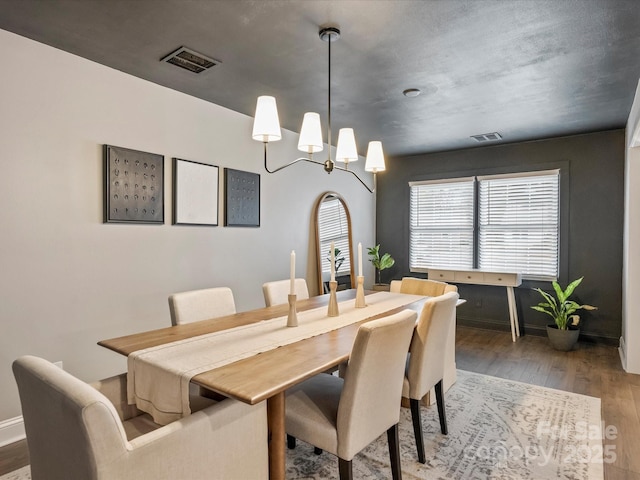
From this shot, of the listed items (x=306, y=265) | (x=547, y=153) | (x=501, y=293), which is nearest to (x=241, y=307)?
(x=306, y=265)

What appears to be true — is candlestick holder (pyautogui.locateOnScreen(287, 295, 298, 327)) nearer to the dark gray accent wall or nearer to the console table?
→ the console table

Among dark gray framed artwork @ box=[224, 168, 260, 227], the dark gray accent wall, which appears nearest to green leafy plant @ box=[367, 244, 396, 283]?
the dark gray accent wall

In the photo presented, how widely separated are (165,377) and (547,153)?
16.3 ft

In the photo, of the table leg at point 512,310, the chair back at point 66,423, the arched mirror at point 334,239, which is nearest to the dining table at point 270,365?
the chair back at point 66,423

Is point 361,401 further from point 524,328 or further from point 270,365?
point 524,328

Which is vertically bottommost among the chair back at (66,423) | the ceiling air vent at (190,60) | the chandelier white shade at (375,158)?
the chair back at (66,423)

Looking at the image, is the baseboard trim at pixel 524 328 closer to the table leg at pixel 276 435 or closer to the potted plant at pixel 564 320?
the potted plant at pixel 564 320

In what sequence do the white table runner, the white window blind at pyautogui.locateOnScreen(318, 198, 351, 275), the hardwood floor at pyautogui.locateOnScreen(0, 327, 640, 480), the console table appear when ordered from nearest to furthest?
the white table runner
the hardwood floor at pyautogui.locateOnScreen(0, 327, 640, 480)
the console table
the white window blind at pyautogui.locateOnScreen(318, 198, 351, 275)

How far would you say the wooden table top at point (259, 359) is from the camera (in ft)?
4.31

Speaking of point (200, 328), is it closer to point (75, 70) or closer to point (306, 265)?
point (75, 70)

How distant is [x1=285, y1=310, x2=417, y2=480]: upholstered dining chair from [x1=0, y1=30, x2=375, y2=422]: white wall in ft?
5.27

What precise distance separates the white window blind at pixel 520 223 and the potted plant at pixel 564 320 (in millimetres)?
484

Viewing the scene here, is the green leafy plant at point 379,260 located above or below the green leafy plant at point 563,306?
above

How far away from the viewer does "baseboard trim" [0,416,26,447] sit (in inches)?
89.7
